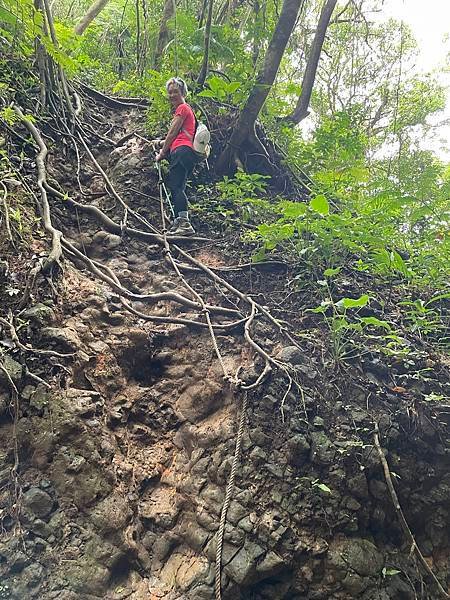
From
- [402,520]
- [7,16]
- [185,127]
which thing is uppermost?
[7,16]

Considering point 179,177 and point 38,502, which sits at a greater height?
point 179,177

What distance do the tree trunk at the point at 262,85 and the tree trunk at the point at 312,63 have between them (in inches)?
40.3

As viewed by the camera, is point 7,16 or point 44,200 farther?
point 7,16

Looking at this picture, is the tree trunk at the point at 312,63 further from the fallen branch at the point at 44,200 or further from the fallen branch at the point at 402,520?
the fallen branch at the point at 402,520

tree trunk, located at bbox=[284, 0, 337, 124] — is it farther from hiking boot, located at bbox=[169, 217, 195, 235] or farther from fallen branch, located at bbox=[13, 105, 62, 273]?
fallen branch, located at bbox=[13, 105, 62, 273]

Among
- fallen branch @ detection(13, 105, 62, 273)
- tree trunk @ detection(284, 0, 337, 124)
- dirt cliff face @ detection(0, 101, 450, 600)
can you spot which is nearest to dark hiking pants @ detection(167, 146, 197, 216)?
fallen branch @ detection(13, 105, 62, 273)

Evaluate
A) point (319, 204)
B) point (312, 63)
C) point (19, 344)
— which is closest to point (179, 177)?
point (319, 204)

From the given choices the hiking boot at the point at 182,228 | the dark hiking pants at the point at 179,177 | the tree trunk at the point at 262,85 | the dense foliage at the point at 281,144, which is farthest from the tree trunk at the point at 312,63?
the hiking boot at the point at 182,228

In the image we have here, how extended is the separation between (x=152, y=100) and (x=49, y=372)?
A: 4.19 m

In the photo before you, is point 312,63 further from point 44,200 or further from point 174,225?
point 44,200

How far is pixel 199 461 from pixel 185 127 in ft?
11.5

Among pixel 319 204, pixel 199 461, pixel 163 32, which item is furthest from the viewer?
pixel 163 32

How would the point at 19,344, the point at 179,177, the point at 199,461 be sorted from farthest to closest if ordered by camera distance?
the point at 179,177
the point at 199,461
the point at 19,344

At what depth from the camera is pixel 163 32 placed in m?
6.85
